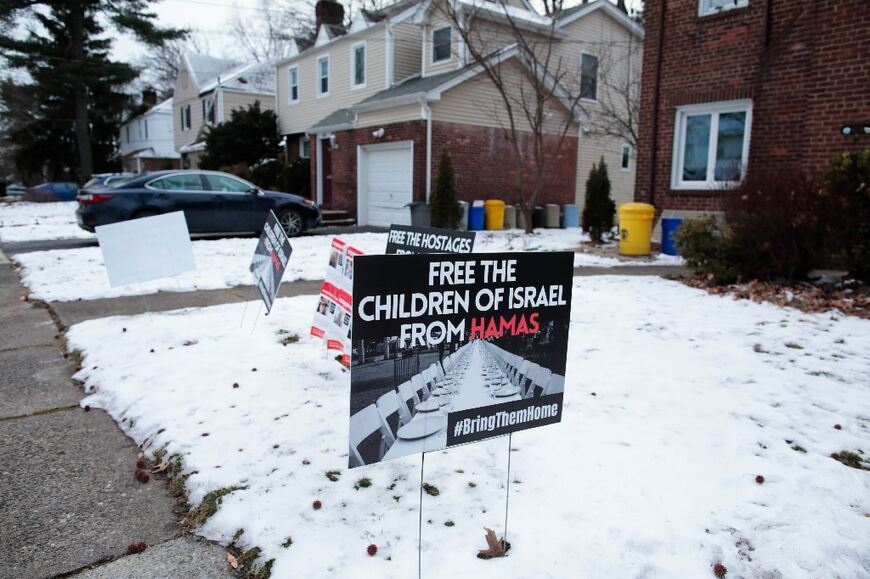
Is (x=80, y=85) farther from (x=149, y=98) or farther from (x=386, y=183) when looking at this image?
(x=386, y=183)

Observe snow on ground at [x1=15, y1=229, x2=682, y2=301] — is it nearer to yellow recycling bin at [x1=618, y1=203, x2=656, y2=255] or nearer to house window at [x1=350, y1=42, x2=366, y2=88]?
yellow recycling bin at [x1=618, y1=203, x2=656, y2=255]

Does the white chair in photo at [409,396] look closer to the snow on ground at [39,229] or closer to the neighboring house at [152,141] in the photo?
the snow on ground at [39,229]

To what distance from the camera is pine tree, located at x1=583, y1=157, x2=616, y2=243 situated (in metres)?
12.7

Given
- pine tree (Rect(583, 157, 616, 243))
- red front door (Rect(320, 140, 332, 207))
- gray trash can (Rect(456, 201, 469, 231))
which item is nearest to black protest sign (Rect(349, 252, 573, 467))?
pine tree (Rect(583, 157, 616, 243))

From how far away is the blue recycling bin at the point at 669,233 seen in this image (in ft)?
37.0

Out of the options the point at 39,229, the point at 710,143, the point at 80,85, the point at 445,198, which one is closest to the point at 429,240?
the point at 710,143

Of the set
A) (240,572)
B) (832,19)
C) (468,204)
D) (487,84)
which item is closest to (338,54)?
(487,84)

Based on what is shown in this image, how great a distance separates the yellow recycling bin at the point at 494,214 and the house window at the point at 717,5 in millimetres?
6796

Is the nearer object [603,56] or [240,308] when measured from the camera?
[240,308]

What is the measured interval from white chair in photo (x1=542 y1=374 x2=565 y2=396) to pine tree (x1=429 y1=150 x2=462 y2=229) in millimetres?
12447

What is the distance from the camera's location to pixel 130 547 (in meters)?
2.57

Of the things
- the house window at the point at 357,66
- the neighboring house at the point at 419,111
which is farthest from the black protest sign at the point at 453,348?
the house window at the point at 357,66

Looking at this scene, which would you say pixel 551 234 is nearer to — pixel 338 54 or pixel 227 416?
pixel 338 54

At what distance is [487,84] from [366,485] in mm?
15768
